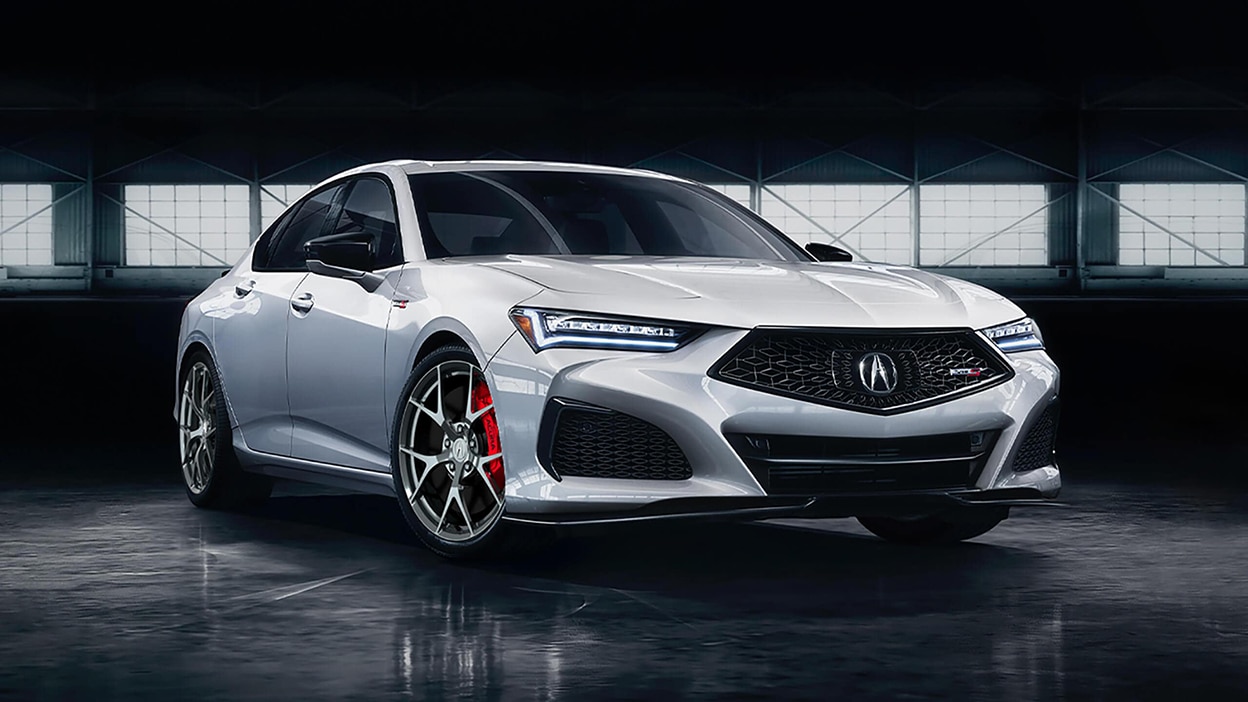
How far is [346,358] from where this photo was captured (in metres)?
7.36

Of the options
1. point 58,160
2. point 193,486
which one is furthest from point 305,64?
point 193,486

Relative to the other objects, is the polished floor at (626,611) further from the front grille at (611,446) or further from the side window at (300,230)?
the side window at (300,230)

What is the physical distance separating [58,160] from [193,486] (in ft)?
126

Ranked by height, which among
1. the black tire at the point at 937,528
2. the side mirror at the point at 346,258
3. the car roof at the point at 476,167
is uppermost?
the car roof at the point at 476,167

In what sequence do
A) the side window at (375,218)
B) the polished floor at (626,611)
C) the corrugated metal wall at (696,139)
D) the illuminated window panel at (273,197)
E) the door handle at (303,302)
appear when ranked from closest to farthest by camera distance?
the polished floor at (626,611) < the side window at (375,218) < the door handle at (303,302) < the corrugated metal wall at (696,139) < the illuminated window panel at (273,197)

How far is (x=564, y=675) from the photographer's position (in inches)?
190

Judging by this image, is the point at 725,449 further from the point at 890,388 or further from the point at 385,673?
the point at 385,673

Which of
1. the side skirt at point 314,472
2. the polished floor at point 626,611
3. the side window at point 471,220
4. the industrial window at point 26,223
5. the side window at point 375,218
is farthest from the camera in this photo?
the industrial window at point 26,223

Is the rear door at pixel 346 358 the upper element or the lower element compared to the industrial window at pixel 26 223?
lower

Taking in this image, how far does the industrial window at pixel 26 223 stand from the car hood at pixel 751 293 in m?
40.6

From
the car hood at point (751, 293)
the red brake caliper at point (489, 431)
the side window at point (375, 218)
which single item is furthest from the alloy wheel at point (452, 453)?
the side window at point (375, 218)

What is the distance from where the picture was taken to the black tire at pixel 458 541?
6535 mm

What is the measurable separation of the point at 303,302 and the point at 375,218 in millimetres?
475

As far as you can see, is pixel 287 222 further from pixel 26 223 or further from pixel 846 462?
pixel 26 223
